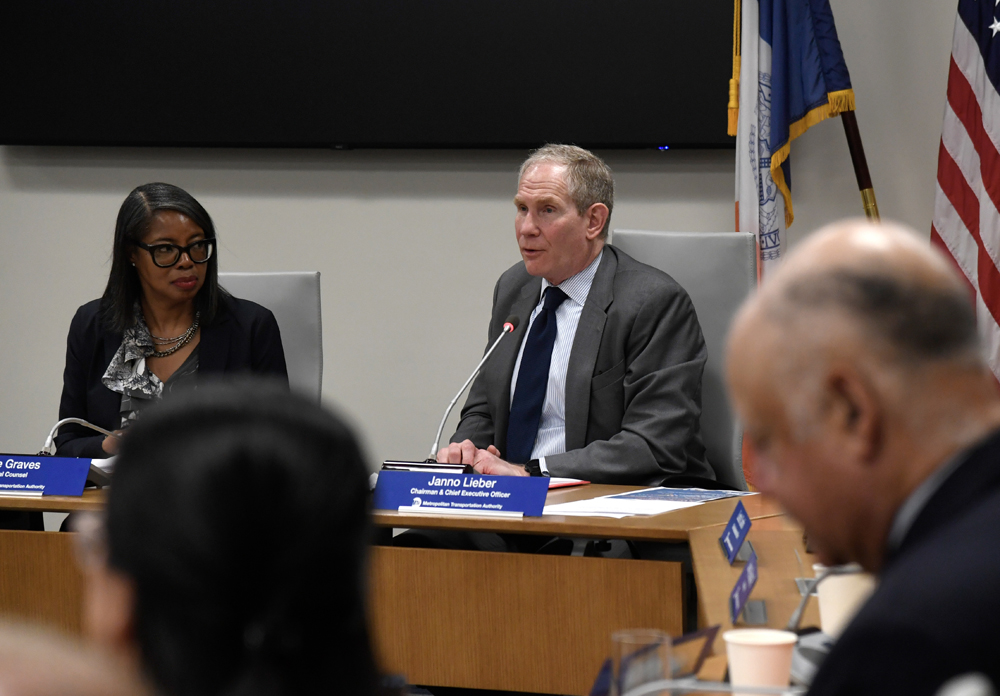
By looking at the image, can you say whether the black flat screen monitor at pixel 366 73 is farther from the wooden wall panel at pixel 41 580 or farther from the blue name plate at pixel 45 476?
the wooden wall panel at pixel 41 580

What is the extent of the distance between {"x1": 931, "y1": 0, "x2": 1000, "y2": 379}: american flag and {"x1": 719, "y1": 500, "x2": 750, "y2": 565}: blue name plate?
1.92 m

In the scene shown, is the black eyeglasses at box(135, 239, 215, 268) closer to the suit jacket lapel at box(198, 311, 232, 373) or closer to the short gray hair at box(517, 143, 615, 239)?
the suit jacket lapel at box(198, 311, 232, 373)

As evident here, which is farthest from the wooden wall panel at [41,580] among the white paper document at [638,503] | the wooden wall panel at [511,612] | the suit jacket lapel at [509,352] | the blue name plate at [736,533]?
the blue name plate at [736,533]

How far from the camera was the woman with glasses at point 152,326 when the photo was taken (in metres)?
2.93

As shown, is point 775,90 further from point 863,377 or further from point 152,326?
point 863,377

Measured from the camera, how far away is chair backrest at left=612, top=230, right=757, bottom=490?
3.02m

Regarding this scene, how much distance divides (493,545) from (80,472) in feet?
3.07

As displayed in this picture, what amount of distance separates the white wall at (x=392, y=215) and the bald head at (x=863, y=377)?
321cm

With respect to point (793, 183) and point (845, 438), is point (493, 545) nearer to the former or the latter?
point (845, 438)

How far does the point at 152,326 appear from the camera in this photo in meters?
3.04

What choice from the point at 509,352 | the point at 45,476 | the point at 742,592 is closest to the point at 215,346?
the point at 45,476

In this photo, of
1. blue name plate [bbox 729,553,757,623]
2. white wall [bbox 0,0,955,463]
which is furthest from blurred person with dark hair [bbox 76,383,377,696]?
white wall [bbox 0,0,955,463]

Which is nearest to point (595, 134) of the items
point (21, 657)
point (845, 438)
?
point (845, 438)

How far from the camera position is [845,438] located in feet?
2.53
